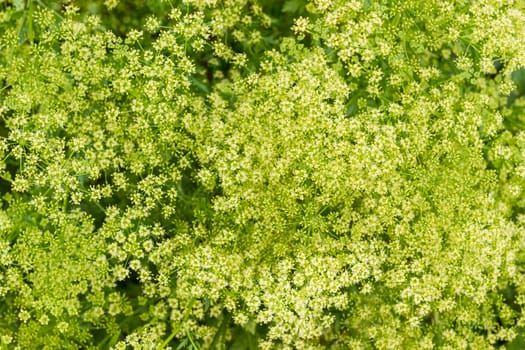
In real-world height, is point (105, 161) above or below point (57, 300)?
above

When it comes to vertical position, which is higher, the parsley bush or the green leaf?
the green leaf

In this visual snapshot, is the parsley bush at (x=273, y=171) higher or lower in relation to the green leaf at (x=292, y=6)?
lower

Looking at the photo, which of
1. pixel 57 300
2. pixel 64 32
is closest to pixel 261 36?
pixel 64 32

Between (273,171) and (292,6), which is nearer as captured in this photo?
(273,171)

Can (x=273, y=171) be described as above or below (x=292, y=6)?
below

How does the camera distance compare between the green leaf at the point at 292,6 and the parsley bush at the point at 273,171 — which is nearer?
the parsley bush at the point at 273,171

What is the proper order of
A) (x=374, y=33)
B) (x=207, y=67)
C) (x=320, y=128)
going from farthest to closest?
(x=207, y=67)
(x=374, y=33)
(x=320, y=128)

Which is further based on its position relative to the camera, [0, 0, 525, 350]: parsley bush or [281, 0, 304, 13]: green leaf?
[281, 0, 304, 13]: green leaf

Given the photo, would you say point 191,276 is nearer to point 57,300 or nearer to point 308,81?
point 57,300
